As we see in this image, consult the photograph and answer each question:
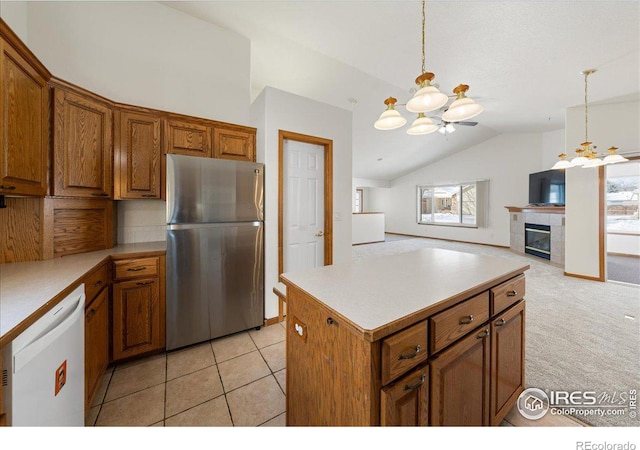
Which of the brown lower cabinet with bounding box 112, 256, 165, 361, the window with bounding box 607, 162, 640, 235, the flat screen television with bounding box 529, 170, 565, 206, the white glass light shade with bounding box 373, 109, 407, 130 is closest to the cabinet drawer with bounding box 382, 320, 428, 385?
the white glass light shade with bounding box 373, 109, 407, 130

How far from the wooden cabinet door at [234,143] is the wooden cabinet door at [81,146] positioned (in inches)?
33.3

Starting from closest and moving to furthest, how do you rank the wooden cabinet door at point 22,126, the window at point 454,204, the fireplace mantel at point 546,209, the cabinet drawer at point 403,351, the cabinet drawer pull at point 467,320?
the cabinet drawer at point 403,351 < the cabinet drawer pull at point 467,320 < the wooden cabinet door at point 22,126 < the fireplace mantel at point 546,209 < the window at point 454,204

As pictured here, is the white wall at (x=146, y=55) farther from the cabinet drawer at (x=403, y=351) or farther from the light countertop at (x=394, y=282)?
the cabinet drawer at (x=403, y=351)

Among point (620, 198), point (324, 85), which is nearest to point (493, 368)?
point (324, 85)

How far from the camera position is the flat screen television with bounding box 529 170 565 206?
5.25 m

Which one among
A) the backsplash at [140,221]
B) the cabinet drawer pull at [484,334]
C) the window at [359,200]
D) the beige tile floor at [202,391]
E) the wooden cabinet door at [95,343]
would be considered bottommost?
the beige tile floor at [202,391]

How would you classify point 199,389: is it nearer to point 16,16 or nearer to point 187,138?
point 187,138

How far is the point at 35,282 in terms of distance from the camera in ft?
4.11

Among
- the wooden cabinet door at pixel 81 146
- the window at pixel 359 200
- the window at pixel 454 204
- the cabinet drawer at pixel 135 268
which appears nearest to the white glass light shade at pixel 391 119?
the cabinet drawer at pixel 135 268

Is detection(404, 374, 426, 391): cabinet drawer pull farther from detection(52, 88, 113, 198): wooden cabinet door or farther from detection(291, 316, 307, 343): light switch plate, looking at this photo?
detection(52, 88, 113, 198): wooden cabinet door

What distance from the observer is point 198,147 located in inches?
95.5

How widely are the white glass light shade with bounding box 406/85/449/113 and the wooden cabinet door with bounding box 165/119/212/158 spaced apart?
1.99 meters

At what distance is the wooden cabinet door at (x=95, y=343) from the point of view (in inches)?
55.2

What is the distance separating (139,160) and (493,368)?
9.68ft
